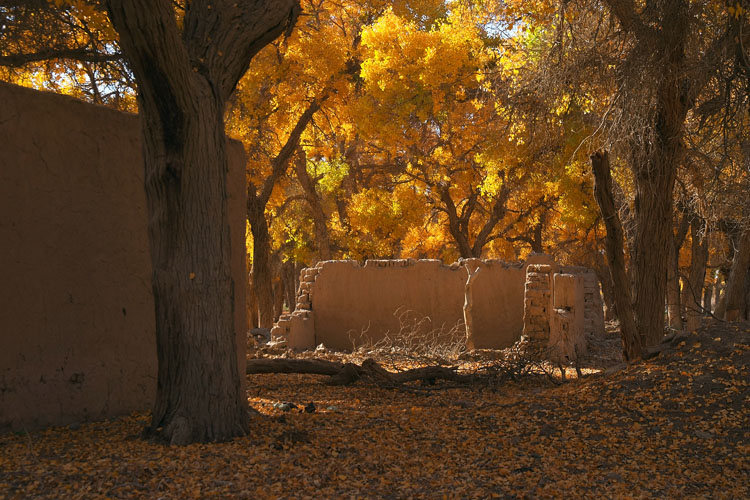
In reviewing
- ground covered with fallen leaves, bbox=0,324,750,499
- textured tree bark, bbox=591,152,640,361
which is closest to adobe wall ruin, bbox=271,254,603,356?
textured tree bark, bbox=591,152,640,361

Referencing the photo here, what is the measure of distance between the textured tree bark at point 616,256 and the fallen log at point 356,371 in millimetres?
1771

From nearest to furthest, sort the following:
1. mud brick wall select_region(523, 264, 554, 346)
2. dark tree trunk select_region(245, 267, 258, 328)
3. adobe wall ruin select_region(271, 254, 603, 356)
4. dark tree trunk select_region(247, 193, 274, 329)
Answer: mud brick wall select_region(523, 264, 554, 346)
adobe wall ruin select_region(271, 254, 603, 356)
dark tree trunk select_region(247, 193, 274, 329)
dark tree trunk select_region(245, 267, 258, 328)

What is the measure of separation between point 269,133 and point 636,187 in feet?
31.1

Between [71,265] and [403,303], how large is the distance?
9.03 metres

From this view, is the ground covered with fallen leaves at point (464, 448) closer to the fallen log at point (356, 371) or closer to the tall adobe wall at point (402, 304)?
the fallen log at point (356, 371)

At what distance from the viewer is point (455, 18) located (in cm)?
1738

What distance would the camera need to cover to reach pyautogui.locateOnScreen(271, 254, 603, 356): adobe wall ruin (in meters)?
13.2

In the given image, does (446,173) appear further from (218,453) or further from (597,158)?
(218,453)

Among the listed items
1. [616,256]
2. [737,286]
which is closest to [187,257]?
[616,256]

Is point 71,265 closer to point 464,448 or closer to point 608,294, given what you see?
point 464,448

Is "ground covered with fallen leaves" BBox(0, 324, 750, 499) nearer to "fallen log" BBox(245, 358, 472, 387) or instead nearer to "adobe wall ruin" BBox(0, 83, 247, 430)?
"adobe wall ruin" BBox(0, 83, 247, 430)

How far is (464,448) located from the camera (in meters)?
5.21

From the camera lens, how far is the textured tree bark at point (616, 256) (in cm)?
768

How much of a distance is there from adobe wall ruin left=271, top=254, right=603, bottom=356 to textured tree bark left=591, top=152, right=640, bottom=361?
5.28 metres
